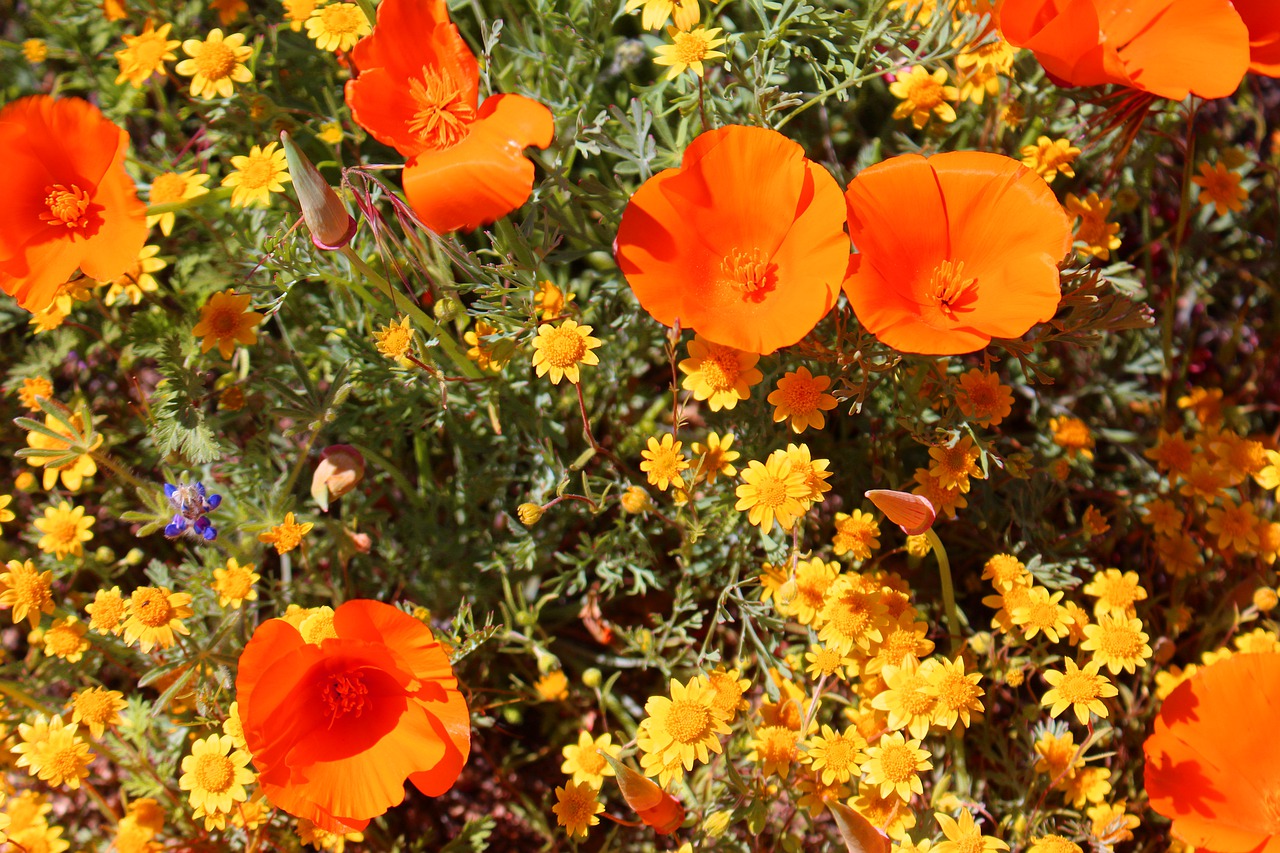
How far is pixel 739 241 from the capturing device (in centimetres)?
192

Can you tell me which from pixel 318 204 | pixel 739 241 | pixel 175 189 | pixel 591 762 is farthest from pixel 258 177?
pixel 591 762

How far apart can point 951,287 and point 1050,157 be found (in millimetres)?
496

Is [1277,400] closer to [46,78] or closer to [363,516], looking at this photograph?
[363,516]

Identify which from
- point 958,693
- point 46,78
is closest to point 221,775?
point 958,693

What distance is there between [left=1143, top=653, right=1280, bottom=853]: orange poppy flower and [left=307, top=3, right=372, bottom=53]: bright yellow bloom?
2.19 metres

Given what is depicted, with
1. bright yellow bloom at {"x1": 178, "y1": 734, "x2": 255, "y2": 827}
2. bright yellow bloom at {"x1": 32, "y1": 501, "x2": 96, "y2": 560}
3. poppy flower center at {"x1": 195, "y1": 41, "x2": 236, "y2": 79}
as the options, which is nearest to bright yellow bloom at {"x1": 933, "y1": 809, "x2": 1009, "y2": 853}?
bright yellow bloom at {"x1": 178, "y1": 734, "x2": 255, "y2": 827}

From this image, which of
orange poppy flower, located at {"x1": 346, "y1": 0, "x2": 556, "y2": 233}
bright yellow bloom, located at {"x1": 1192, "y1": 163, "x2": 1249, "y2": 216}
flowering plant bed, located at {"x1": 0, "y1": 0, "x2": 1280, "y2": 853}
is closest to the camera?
orange poppy flower, located at {"x1": 346, "y1": 0, "x2": 556, "y2": 233}

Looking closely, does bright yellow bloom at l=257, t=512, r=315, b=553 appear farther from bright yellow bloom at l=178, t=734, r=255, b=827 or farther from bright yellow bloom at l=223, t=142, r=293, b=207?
bright yellow bloom at l=223, t=142, r=293, b=207

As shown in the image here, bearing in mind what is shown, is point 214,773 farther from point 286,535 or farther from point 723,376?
point 723,376

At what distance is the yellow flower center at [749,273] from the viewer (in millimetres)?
1883

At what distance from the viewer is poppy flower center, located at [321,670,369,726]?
183 centimetres

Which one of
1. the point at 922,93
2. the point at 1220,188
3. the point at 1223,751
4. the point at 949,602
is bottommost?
the point at 1223,751

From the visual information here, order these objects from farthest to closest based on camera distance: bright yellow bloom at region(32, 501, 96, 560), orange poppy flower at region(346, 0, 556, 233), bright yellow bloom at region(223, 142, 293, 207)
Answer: bright yellow bloom at region(32, 501, 96, 560)
bright yellow bloom at region(223, 142, 293, 207)
orange poppy flower at region(346, 0, 556, 233)

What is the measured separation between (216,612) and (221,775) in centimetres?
40
